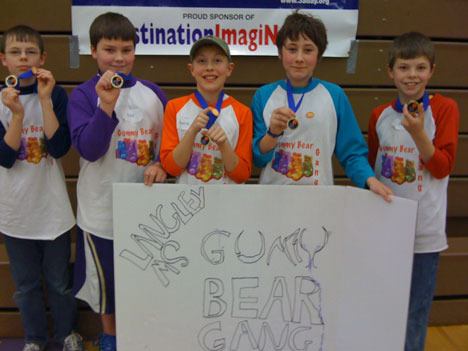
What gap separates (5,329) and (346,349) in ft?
6.69

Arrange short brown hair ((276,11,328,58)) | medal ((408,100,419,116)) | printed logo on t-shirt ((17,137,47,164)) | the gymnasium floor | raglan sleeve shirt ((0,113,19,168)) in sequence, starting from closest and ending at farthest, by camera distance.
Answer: medal ((408,100,419,116)) < short brown hair ((276,11,328,58)) < raglan sleeve shirt ((0,113,19,168)) < printed logo on t-shirt ((17,137,47,164)) < the gymnasium floor

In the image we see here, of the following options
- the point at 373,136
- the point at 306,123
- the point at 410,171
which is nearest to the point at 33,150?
the point at 306,123

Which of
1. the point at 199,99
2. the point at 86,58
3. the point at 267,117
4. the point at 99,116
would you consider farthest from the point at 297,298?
the point at 86,58

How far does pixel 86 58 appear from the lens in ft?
9.92

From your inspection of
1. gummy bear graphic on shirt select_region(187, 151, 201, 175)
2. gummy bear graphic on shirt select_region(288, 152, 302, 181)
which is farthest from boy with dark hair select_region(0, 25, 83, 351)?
gummy bear graphic on shirt select_region(288, 152, 302, 181)

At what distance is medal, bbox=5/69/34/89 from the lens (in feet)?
6.47

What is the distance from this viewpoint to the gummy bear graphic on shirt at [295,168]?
6.56ft

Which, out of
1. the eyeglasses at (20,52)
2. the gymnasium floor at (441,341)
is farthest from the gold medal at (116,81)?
the gymnasium floor at (441,341)

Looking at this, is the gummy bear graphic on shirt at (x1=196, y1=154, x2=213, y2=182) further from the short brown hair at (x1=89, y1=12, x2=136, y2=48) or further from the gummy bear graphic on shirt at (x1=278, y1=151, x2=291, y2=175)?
the short brown hair at (x1=89, y1=12, x2=136, y2=48)

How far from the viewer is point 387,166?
2.07 meters

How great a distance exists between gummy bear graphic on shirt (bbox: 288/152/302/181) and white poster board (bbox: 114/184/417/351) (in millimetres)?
143

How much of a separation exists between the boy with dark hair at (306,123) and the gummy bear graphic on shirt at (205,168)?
0.20 metres

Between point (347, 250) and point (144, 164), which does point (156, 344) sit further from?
point (347, 250)

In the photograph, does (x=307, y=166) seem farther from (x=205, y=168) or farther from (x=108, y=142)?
(x=108, y=142)
